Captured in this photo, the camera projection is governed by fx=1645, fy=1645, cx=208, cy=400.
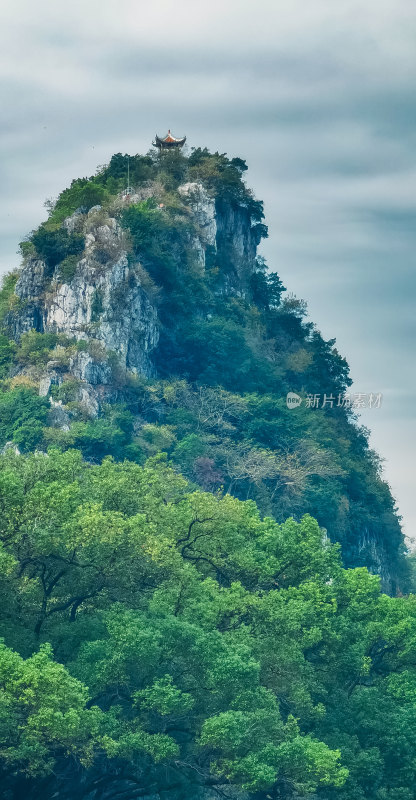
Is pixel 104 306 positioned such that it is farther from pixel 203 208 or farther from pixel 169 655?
pixel 169 655

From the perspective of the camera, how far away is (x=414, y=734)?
139 feet

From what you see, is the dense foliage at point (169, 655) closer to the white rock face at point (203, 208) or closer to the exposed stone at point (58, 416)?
the exposed stone at point (58, 416)

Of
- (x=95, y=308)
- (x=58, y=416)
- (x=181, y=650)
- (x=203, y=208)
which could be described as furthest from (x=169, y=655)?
(x=203, y=208)

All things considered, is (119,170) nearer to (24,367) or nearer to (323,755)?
(24,367)

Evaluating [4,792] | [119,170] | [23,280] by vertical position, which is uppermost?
[119,170]

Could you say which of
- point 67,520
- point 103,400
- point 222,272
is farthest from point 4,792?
point 222,272

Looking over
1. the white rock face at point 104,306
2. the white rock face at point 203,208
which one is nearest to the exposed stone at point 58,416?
the white rock face at point 104,306

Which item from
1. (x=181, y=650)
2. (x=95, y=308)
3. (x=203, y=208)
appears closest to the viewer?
(x=181, y=650)

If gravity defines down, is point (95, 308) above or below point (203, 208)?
below

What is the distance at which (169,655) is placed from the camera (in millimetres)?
37094

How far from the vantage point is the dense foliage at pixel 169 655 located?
3572 cm

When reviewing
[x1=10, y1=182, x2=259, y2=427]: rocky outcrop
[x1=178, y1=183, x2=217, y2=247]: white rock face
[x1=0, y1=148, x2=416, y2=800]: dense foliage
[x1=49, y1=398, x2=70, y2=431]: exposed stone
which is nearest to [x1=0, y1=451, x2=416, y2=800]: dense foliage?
[x1=0, y1=148, x2=416, y2=800]: dense foliage

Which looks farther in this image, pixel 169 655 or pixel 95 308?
pixel 95 308

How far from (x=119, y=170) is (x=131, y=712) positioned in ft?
171
